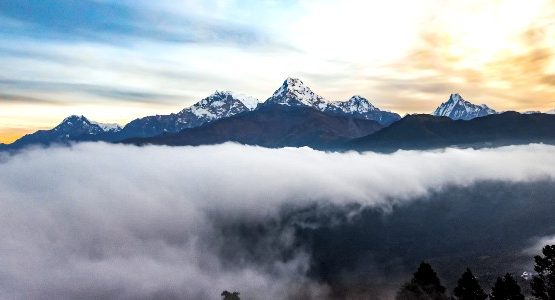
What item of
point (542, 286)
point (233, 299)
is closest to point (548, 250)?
point (542, 286)

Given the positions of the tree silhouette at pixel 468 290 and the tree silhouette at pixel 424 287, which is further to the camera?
the tree silhouette at pixel 424 287

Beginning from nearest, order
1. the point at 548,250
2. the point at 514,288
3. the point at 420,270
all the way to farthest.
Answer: the point at 548,250 < the point at 514,288 < the point at 420,270

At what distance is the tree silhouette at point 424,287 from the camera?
9125 cm

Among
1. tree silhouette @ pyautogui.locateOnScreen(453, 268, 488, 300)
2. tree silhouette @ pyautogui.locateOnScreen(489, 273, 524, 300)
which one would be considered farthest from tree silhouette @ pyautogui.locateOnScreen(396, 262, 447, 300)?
tree silhouette @ pyautogui.locateOnScreen(489, 273, 524, 300)

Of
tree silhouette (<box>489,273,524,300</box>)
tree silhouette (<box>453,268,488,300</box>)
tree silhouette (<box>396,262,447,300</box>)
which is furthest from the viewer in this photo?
tree silhouette (<box>396,262,447,300</box>)

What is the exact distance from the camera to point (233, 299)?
105250 mm

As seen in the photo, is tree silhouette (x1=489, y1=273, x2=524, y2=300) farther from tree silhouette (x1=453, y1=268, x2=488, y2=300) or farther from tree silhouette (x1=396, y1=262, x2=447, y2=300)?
tree silhouette (x1=396, y1=262, x2=447, y2=300)

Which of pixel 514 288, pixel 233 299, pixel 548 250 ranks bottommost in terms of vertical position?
pixel 233 299

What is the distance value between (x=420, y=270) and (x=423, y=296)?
593 centimetres

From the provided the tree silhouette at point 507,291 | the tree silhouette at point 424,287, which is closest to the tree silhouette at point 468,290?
the tree silhouette at point 507,291

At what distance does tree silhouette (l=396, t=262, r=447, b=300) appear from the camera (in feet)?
299

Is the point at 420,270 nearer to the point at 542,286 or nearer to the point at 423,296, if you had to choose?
the point at 423,296

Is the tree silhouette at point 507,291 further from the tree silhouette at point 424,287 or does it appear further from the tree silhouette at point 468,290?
the tree silhouette at point 424,287

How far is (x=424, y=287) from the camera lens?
9200cm
